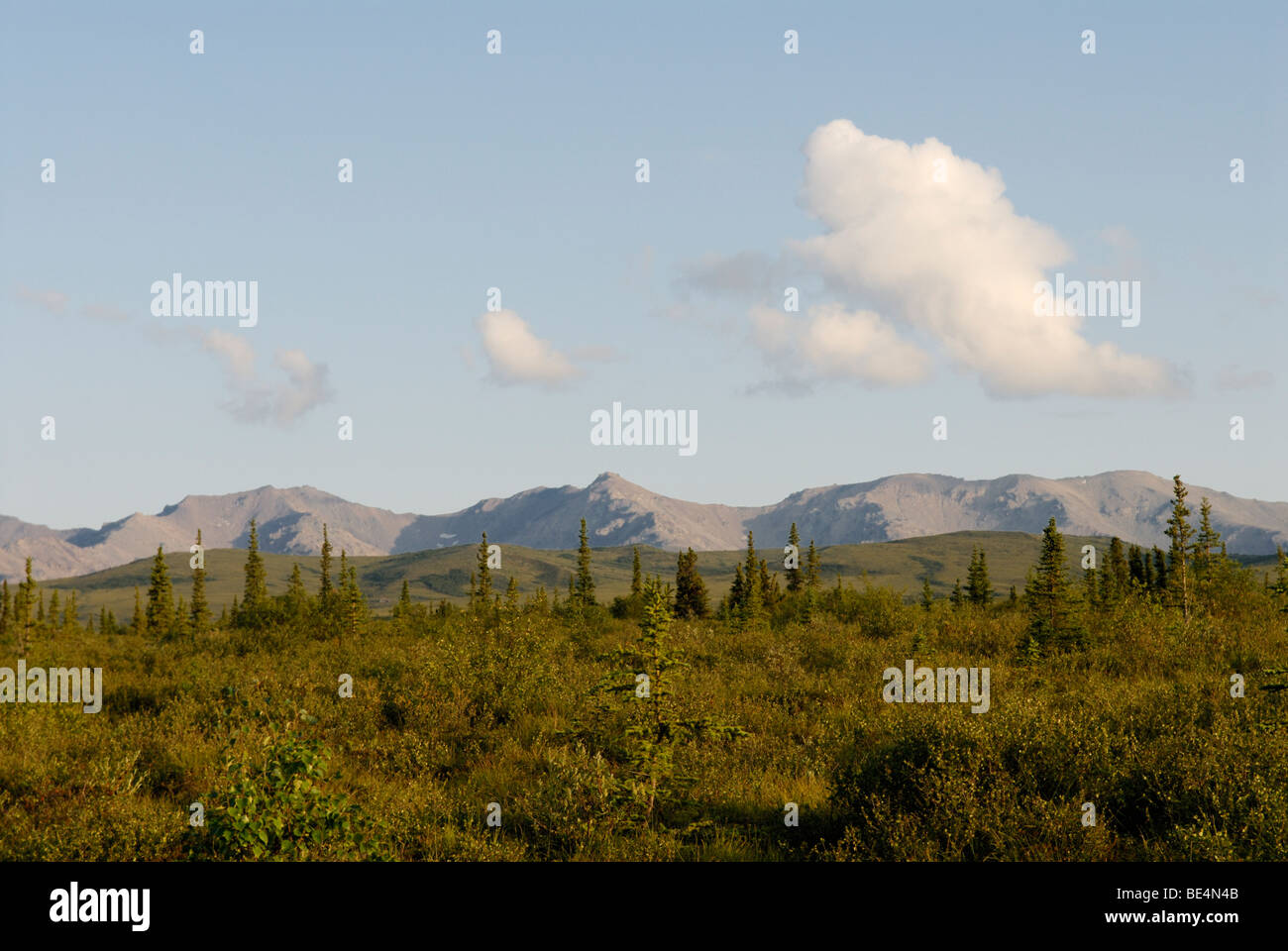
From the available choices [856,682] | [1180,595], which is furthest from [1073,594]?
[856,682]

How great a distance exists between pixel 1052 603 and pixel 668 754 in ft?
65.5

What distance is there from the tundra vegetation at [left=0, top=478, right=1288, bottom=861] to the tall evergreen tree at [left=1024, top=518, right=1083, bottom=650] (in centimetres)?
20

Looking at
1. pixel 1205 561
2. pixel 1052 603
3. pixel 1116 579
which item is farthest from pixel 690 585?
pixel 1052 603

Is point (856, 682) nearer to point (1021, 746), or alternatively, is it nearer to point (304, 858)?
point (1021, 746)

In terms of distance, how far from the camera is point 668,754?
38.1ft

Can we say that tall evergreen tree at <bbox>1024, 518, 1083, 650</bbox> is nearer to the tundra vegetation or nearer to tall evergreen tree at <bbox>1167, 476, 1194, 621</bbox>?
the tundra vegetation

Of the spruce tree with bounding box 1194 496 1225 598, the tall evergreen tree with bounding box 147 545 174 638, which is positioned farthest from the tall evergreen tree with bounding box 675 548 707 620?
the tall evergreen tree with bounding box 147 545 174 638

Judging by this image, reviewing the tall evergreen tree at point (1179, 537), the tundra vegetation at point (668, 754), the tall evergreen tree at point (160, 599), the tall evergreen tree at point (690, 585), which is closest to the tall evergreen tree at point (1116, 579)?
the tall evergreen tree at point (1179, 537)

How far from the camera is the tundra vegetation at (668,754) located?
9.20m

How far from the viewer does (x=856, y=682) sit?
19391 millimetres

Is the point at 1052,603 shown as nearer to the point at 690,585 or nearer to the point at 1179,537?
the point at 1179,537

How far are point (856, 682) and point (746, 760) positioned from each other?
650 centimetres

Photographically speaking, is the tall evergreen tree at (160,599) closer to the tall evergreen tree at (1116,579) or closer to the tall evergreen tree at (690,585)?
the tall evergreen tree at (690,585)

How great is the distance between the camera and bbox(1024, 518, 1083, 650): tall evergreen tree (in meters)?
23.7
